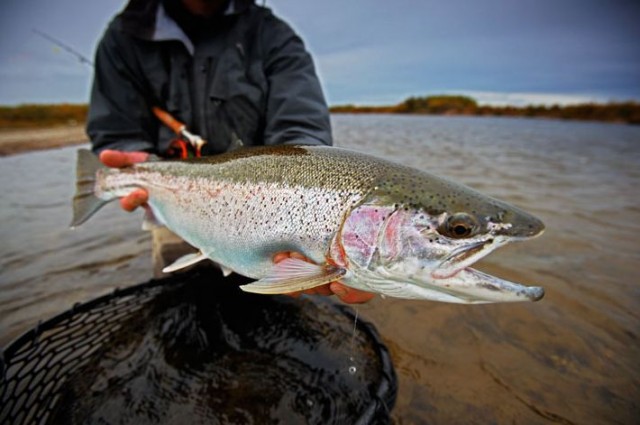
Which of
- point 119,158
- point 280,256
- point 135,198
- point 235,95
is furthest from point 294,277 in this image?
point 235,95

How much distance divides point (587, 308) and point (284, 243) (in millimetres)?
3238

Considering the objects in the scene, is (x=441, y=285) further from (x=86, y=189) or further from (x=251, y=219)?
(x=86, y=189)

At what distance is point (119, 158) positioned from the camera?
8.79ft

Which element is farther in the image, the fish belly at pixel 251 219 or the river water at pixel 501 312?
the river water at pixel 501 312

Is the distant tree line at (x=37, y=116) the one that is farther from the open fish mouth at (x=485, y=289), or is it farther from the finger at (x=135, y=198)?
the open fish mouth at (x=485, y=289)

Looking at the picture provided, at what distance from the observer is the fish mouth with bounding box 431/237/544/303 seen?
4.22 ft

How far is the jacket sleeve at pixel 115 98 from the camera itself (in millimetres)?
3104

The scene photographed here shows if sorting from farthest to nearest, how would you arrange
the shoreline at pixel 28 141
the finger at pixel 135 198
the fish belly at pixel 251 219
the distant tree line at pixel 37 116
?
the distant tree line at pixel 37 116 → the shoreline at pixel 28 141 → the finger at pixel 135 198 → the fish belly at pixel 251 219

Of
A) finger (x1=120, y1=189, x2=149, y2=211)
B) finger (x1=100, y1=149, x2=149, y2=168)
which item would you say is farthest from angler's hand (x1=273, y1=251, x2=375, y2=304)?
finger (x1=100, y1=149, x2=149, y2=168)

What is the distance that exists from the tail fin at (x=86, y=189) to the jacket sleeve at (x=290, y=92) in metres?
1.36

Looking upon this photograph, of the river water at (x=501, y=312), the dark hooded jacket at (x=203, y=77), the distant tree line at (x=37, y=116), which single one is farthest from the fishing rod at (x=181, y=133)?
the distant tree line at (x=37, y=116)

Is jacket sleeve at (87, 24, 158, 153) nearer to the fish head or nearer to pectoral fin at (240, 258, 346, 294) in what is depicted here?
pectoral fin at (240, 258, 346, 294)

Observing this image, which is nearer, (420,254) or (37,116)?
(420,254)

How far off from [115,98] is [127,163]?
849mm
